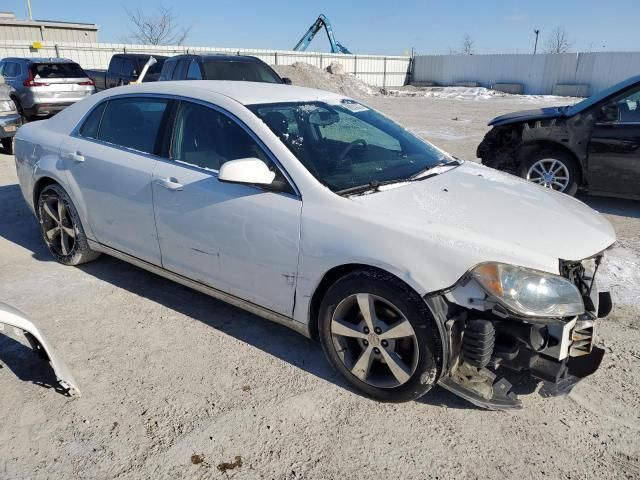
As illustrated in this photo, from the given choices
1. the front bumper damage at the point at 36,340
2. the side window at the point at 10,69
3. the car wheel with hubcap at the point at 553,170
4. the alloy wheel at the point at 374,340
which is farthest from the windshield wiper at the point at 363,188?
the side window at the point at 10,69

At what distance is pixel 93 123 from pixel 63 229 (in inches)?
38.6

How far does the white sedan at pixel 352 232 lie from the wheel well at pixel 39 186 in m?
0.48

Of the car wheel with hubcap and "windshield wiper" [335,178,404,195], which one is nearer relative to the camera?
"windshield wiper" [335,178,404,195]

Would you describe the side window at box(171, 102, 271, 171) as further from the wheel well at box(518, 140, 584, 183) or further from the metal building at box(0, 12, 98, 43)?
the metal building at box(0, 12, 98, 43)

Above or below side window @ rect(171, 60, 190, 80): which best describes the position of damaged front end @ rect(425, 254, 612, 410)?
below

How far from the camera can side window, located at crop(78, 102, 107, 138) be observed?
420cm

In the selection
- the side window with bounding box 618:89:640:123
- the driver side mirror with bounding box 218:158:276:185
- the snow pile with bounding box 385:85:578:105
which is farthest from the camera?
the snow pile with bounding box 385:85:578:105

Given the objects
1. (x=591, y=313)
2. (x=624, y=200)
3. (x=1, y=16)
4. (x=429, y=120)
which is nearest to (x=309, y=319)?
(x=591, y=313)

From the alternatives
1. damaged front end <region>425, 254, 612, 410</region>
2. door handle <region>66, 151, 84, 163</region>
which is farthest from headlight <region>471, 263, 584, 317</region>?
door handle <region>66, 151, 84, 163</region>

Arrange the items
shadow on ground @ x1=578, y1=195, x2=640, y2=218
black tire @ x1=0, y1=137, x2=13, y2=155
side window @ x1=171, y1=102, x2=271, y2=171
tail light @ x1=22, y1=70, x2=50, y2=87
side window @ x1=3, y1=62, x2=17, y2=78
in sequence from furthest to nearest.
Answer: side window @ x1=3, y1=62, x2=17, y2=78, tail light @ x1=22, y1=70, x2=50, y2=87, black tire @ x1=0, y1=137, x2=13, y2=155, shadow on ground @ x1=578, y1=195, x2=640, y2=218, side window @ x1=171, y1=102, x2=271, y2=171

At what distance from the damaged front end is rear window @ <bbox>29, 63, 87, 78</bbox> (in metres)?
13.4

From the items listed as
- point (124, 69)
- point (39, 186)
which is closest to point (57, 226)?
point (39, 186)

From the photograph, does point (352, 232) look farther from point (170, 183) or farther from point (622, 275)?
point (622, 275)

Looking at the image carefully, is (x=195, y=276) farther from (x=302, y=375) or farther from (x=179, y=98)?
(x=179, y=98)
